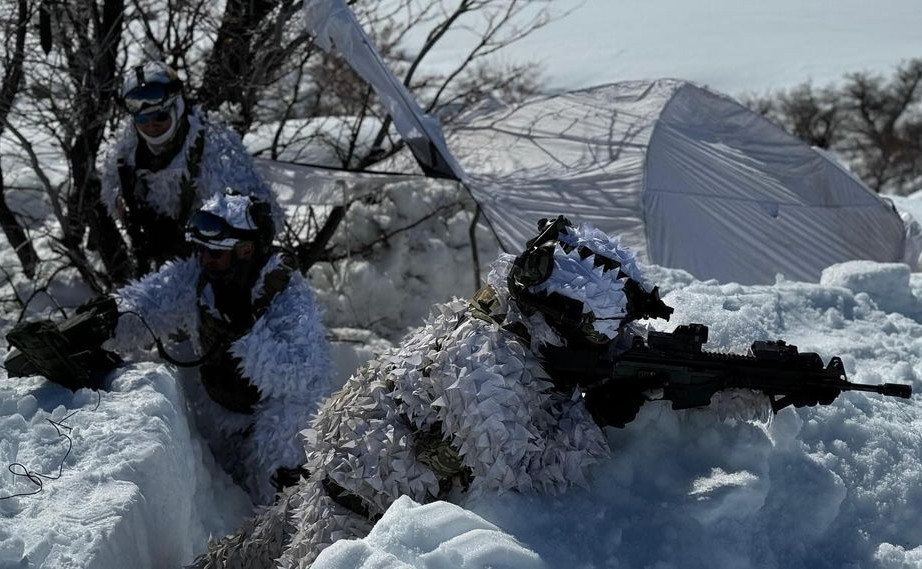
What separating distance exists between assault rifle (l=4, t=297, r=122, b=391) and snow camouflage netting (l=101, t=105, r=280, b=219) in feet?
2.64

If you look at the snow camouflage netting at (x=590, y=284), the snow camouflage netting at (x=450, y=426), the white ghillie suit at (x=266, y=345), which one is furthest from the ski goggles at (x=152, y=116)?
the snow camouflage netting at (x=590, y=284)

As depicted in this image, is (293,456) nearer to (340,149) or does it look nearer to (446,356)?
(446,356)

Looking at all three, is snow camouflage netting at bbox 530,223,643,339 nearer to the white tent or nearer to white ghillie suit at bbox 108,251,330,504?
white ghillie suit at bbox 108,251,330,504

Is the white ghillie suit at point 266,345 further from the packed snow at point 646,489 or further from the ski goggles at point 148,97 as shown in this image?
the ski goggles at point 148,97

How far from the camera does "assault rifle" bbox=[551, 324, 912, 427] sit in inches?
92.4

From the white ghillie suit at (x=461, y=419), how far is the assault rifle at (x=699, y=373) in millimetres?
73

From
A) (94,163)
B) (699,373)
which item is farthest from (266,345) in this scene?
(94,163)

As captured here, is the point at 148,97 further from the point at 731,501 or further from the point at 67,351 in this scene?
the point at 731,501

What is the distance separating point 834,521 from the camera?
2.50 metres

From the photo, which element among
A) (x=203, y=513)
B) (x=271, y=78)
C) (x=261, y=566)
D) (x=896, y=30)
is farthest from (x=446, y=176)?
(x=896, y=30)

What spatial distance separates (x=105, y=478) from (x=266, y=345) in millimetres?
860

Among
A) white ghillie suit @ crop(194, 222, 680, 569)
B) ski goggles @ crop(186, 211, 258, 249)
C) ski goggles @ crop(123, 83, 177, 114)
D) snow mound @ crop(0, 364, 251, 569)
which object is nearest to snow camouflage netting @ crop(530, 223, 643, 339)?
white ghillie suit @ crop(194, 222, 680, 569)

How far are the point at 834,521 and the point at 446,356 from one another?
0.95m

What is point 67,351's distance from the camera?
11.1 ft
